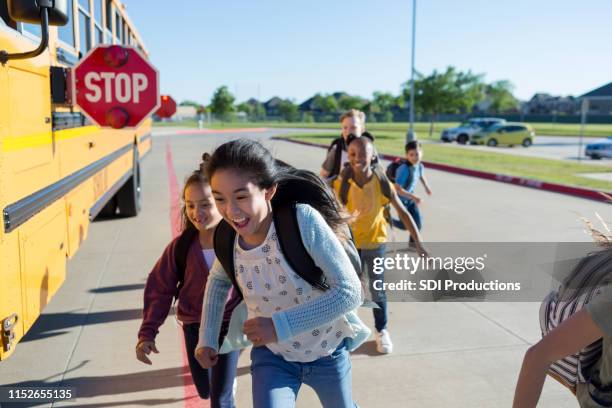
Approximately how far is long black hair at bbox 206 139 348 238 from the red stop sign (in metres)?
2.17

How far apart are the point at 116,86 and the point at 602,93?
78.7 m

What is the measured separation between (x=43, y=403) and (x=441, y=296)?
126 inches

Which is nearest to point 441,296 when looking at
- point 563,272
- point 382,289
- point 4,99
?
Result: point 382,289

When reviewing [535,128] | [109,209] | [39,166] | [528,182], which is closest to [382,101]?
[535,128]

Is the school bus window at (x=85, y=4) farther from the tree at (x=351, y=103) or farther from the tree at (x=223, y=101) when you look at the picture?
the tree at (x=351, y=103)

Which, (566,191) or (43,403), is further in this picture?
(566,191)

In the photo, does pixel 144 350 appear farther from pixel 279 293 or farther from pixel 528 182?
pixel 528 182

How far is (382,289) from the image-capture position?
13.4ft

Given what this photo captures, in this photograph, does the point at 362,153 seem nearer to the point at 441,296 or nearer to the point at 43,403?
the point at 441,296

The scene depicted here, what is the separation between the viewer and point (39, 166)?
3.25 metres

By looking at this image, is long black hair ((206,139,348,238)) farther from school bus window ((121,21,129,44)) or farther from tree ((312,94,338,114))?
tree ((312,94,338,114))

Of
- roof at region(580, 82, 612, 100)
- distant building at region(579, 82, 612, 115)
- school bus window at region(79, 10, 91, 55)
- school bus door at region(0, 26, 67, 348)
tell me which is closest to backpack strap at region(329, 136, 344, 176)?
school bus window at region(79, 10, 91, 55)

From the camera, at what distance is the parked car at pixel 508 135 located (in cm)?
2859

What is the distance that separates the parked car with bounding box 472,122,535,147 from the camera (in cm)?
2859
